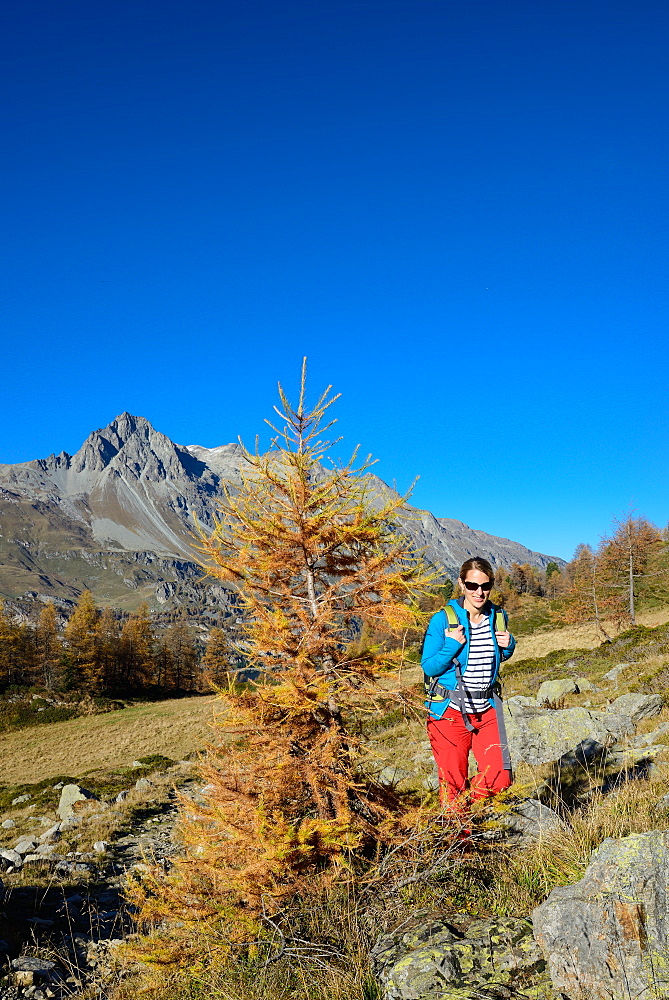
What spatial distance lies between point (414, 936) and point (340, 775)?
1.97 meters

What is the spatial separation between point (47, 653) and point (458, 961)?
67.9m

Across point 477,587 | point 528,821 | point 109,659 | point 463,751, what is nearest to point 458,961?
point 463,751

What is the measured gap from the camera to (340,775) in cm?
533

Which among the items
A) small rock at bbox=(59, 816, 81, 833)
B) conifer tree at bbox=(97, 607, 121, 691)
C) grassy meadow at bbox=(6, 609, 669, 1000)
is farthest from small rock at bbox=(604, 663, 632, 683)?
conifer tree at bbox=(97, 607, 121, 691)

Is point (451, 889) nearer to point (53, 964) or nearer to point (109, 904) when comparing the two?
point (53, 964)

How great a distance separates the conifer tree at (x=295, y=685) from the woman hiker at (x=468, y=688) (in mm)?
1144

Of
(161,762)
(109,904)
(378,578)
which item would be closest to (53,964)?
(109,904)

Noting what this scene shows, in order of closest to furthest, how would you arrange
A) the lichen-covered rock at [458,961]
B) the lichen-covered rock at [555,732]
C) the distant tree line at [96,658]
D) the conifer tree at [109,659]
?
the lichen-covered rock at [458,961] → the lichen-covered rock at [555,732] → the distant tree line at [96,658] → the conifer tree at [109,659]

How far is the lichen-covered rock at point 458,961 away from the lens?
9.07 ft

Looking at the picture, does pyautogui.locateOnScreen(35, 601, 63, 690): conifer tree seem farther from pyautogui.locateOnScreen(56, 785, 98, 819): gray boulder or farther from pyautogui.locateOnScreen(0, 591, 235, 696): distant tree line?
pyautogui.locateOnScreen(56, 785, 98, 819): gray boulder

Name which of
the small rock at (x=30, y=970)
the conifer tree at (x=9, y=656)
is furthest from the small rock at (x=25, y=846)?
the conifer tree at (x=9, y=656)

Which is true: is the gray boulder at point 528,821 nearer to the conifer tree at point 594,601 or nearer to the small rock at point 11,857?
the small rock at point 11,857

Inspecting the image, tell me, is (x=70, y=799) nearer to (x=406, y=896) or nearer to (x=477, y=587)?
(x=406, y=896)

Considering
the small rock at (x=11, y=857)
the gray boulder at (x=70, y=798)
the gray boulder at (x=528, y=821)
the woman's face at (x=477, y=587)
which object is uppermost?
the woman's face at (x=477, y=587)
